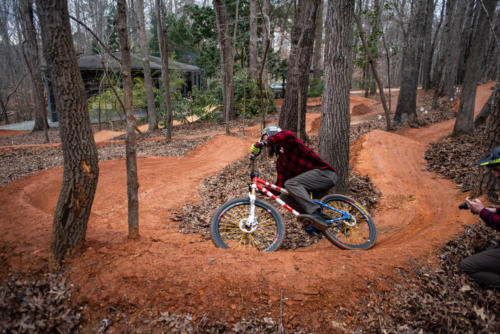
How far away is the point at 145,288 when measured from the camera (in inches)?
124

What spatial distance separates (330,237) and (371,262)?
38.6 inches

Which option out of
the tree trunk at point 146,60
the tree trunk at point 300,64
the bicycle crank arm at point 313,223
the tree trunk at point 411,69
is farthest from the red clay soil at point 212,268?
the tree trunk at point 146,60

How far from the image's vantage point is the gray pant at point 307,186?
14.0 ft

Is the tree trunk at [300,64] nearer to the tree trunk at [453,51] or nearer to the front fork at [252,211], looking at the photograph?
the front fork at [252,211]

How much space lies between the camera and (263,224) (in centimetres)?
429

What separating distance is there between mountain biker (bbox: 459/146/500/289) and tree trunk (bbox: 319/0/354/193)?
296 cm

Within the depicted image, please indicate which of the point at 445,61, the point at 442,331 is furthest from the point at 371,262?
the point at 445,61

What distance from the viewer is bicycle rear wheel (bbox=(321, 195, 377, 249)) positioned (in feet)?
14.9

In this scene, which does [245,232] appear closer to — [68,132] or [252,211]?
[252,211]

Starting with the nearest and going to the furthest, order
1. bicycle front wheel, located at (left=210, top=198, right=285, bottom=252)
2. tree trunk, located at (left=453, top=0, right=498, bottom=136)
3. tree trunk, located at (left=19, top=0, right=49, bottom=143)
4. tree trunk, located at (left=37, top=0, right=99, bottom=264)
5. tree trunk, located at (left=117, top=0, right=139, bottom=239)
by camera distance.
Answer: tree trunk, located at (left=37, top=0, right=99, bottom=264) → tree trunk, located at (left=117, top=0, right=139, bottom=239) → bicycle front wheel, located at (left=210, top=198, right=285, bottom=252) → tree trunk, located at (left=453, top=0, right=498, bottom=136) → tree trunk, located at (left=19, top=0, right=49, bottom=143)

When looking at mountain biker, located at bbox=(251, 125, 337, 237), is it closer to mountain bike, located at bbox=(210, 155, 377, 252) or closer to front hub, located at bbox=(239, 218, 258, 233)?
mountain bike, located at bbox=(210, 155, 377, 252)

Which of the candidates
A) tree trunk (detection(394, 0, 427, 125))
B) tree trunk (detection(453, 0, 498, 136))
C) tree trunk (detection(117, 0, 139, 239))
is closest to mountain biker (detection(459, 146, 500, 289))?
tree trunk (detection(117, 0, 139, 239))

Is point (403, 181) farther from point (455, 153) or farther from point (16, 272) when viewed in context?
point (16, 272)

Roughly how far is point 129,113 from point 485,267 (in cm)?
443
